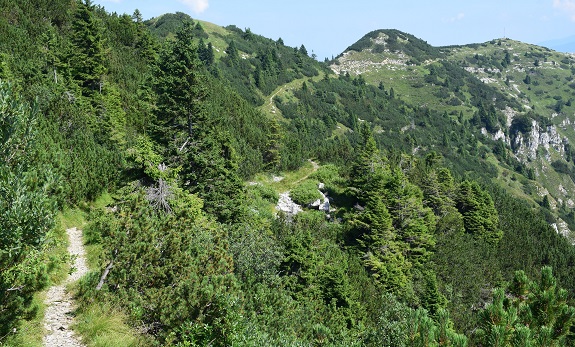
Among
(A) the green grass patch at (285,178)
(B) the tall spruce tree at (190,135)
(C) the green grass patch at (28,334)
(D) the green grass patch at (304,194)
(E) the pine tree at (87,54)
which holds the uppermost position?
(E) the pine tree at (87,54)

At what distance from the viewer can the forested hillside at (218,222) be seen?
27.5ft

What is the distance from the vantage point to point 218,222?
21531 mm

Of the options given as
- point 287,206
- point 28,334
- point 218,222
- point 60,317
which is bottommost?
point 287,206

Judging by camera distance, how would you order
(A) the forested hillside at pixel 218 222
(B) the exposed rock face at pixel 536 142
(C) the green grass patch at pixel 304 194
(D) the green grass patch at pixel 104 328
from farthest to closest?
(B) the exposed rock face at pixel 536 142
(C) the green grass patch at pixel 304 194
(D) the green grass patch at pixel 104 328
(A) the forested hillside at pixel 218 222

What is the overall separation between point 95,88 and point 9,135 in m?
33.5

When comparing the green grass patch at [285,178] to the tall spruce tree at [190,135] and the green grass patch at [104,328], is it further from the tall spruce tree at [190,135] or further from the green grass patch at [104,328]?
the green grass patch at [104,328]

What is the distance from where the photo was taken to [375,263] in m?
32.0

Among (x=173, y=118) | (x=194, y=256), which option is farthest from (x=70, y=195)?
(x=194, y=256)

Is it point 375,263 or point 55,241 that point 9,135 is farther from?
point 375,263

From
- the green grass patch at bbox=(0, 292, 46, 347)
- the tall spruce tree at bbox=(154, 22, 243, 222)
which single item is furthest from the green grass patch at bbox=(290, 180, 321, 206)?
the green grass patch at bbox=(0, 292, 46, 347)

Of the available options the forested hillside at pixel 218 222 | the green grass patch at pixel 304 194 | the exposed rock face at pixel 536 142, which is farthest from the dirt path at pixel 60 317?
the exposed rock face at pixel 536 142

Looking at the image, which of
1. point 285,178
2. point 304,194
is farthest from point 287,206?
point 285,178

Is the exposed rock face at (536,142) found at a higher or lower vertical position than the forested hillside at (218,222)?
lower

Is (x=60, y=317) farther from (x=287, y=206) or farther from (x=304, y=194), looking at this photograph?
(x=304, y=194)
